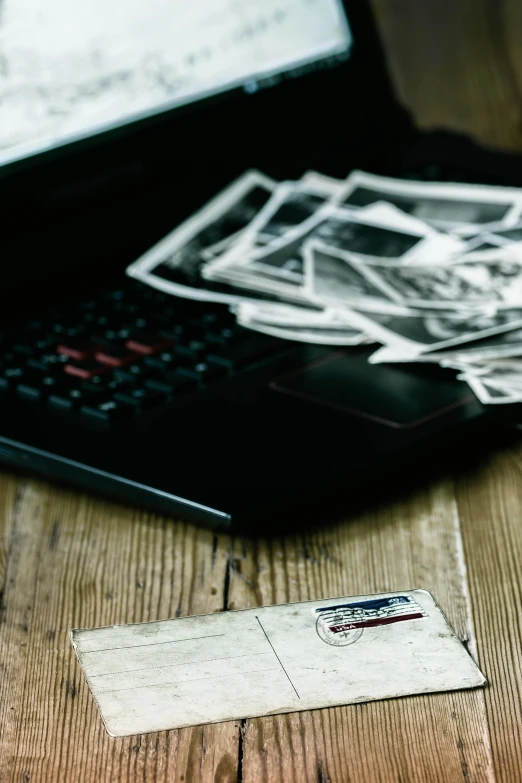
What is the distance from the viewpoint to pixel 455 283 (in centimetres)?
71

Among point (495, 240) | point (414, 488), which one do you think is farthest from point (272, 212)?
point (414, 488)

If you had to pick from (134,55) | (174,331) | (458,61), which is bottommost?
(458,61)

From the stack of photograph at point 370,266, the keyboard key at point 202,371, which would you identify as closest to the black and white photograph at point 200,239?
the stack of photograph at point 370,266

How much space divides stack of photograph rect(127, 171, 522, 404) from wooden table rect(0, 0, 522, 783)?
89mm

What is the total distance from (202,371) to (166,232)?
0.25 m

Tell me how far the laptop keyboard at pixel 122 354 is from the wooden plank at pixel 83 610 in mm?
59

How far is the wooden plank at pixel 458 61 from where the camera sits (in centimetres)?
120

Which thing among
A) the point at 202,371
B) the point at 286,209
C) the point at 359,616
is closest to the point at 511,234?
the point at 286,209

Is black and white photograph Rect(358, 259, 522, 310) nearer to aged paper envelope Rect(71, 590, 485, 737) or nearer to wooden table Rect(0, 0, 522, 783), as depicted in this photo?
wooden table Rect(0, 0, 522, 783)

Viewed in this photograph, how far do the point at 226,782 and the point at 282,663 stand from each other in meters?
0.06

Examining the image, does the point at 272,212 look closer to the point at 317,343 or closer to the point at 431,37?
the point at 317,343

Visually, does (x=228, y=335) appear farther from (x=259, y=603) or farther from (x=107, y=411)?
(x=259, y=603)

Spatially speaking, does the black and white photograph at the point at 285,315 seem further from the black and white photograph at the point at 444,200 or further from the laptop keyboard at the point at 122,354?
the black and white photograph at the point at 444,200

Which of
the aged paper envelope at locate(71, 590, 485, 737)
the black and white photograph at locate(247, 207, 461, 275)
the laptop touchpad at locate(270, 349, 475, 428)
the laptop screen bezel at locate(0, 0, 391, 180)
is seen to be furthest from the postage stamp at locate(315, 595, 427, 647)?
the laptop screen bezel at locate(0, 0, 391, 180)
